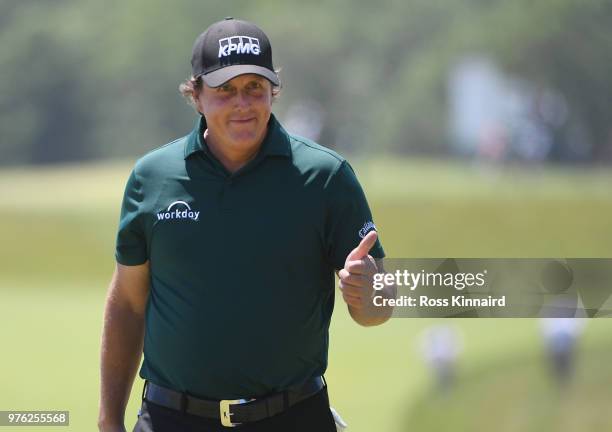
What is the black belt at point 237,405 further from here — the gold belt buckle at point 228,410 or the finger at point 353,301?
the finger at point 353,301

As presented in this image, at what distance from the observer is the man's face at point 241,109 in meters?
2.32

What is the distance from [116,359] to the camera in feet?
8.41

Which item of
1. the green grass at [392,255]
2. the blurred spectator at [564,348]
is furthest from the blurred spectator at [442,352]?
the blurred spectator at [564,348]

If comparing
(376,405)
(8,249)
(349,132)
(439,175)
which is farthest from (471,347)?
(349,132)

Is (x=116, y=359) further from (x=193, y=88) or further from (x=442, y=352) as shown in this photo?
(x=442, y=352)

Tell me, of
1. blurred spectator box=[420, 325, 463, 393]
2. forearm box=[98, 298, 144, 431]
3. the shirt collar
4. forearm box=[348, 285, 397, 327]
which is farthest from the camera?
blurred spectator box=[420, 325, 463, 393]

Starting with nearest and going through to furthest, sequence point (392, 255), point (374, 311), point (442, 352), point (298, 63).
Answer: point (374, 311) < point (442, 352) < point (392, 255) < point (298, 63)

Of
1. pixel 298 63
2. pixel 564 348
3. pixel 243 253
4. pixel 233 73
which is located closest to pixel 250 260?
pixel 243 253

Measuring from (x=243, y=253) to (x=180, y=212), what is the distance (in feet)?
0.58

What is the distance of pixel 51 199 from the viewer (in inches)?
411

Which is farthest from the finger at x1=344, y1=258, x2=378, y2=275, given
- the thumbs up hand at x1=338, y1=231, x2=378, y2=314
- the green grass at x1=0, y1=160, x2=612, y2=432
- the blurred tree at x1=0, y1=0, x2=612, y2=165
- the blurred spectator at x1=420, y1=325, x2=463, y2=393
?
the blurred tree at x1=0, y1=0, x2=612, y2=165

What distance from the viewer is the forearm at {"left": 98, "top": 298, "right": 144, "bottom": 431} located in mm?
2553

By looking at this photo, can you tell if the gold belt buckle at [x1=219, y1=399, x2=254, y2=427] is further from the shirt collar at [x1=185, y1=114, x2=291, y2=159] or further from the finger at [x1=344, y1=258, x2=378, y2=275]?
the shirt collar at [x1=185, y1=114, x2=291, y2=159]

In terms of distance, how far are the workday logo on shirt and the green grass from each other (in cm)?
290
